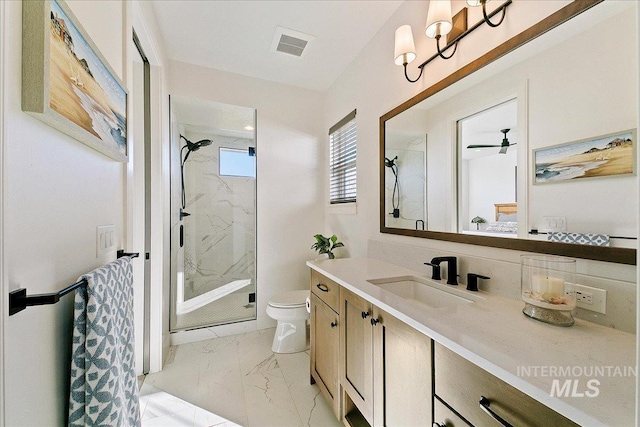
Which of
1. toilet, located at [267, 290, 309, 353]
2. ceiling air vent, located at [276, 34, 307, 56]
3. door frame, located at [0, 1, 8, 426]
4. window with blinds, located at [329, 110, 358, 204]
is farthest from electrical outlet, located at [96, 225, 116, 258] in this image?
Result: ceiling air vent, located at [276, 34, 307, 56]

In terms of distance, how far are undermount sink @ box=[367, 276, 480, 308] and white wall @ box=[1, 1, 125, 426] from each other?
46.6 inches

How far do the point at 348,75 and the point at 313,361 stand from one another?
2451 mm

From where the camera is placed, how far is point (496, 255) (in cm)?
116

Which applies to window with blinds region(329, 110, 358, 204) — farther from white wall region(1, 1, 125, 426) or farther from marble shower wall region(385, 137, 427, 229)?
white wall region(1, 1, 125, 426)

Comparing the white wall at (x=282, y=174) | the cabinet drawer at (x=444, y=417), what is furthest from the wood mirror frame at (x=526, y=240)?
the white wall at (x=282, y=174)

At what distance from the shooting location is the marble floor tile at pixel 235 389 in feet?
4.89

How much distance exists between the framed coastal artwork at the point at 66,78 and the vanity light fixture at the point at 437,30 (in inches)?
56.6

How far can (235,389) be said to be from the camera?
1.74m

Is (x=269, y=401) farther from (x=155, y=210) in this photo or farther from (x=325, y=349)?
(x=155, y=210)

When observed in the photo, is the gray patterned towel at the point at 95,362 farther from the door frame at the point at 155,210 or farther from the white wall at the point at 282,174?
the white wall at the point at 282,174

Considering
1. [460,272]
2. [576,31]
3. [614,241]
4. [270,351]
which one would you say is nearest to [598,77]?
[576,31]

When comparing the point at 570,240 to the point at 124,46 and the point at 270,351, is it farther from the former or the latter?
the point at 270,351

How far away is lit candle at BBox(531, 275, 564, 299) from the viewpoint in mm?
812

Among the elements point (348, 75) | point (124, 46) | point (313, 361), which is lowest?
point (313, 361)
